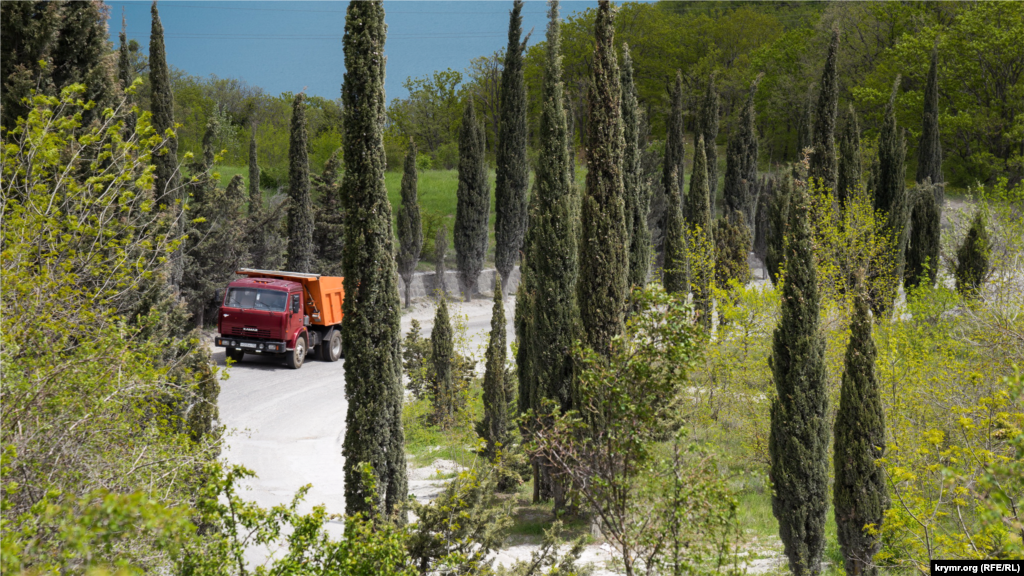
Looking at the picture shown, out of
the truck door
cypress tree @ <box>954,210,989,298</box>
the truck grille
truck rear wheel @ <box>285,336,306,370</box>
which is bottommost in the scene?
truck rear wheel @ <box>285,336,306,370</box>

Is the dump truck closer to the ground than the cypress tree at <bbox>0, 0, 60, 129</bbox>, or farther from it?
closer to the ground

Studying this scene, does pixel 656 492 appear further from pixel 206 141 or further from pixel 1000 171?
pixel 1000 171

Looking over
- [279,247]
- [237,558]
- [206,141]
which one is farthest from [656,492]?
[206,141]

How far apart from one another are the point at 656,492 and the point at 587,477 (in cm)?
78

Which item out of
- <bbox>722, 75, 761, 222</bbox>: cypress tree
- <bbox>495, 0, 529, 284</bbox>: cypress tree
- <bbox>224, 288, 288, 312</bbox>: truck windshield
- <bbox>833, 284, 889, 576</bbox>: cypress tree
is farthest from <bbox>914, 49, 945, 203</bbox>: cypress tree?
<bbox>224, 288, 288, 312</bbox>: truck windshield

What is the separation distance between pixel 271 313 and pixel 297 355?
80.8 inches

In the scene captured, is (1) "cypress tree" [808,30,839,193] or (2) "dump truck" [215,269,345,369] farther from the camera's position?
(1) "cypress tree" [808,30,839,193]

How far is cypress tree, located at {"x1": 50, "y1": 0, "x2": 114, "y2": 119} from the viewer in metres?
12.7

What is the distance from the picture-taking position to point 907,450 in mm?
13320

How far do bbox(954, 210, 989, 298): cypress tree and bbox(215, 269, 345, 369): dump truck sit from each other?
20906 mm

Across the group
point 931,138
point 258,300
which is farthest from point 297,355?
Result: point 931,138

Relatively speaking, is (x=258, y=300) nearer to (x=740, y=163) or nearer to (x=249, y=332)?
(x=249, y=332)

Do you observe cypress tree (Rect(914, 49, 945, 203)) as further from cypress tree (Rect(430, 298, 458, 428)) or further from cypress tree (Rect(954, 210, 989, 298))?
cypress tree (Rect(430, 298, 458, 428))

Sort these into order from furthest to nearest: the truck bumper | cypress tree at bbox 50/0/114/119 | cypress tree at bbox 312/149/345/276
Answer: cypress tree at bbox 312/149/345/276 < the truck bumper < cypress tree at bbox 50/0/114/119
